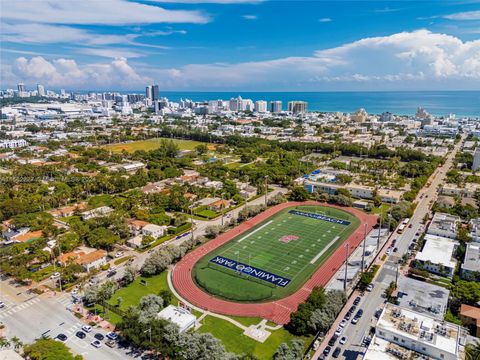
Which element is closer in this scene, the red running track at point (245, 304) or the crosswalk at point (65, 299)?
the red running track at point (245, 304)

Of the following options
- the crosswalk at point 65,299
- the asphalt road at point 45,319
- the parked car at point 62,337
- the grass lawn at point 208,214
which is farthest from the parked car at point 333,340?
the grass lawn at point 208,214

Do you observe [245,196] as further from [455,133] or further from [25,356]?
[455,133]

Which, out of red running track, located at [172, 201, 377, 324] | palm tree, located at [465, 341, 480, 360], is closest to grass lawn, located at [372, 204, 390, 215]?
red running track, located at [172, 201, 377, 324]

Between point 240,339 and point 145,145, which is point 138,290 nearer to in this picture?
point 240,339

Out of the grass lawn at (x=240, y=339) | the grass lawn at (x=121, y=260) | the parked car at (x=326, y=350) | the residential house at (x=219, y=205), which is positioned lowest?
the grass lawn at (x=240, y=339)

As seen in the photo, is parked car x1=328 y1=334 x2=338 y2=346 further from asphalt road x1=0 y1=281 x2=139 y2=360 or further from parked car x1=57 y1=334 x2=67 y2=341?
parked car x1=57 y1=334 x2=67 y2=341

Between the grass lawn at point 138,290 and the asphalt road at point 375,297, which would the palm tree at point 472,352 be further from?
the grass lawn at point 138,290
